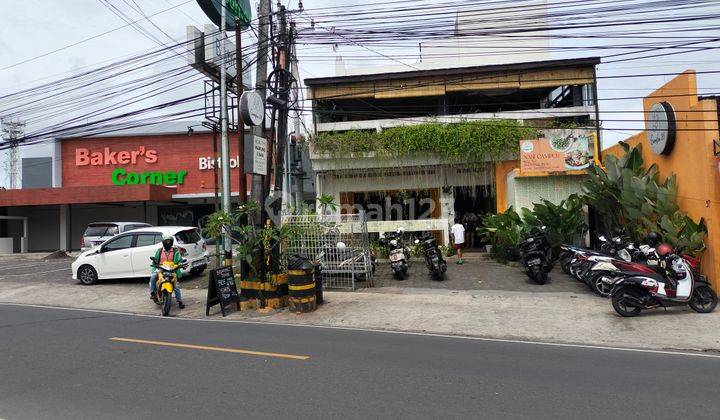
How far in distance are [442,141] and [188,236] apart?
885cm

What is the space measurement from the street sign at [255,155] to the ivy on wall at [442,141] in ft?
22.8

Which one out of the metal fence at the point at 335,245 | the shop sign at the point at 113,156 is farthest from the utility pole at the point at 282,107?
the shop sign at the point at 113,156

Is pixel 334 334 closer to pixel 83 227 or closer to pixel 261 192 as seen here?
pixel 261 192

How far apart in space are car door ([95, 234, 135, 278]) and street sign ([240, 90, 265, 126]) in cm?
641

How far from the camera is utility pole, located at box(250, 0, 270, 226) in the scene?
446 inches

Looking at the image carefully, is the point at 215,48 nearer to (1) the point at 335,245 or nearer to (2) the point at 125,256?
(2) the point at 125,256

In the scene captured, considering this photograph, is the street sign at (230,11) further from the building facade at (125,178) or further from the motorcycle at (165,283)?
the building facade at (125,178)

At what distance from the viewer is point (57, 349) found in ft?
24.4

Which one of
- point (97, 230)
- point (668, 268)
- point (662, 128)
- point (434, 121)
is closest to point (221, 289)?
point (668, 268)

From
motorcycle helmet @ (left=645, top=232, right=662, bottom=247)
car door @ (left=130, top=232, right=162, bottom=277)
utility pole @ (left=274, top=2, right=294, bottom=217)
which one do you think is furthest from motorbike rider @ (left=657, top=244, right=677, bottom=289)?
car door @ (left=130, top=232, right=162, bottom=277)

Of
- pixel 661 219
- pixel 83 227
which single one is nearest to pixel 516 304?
pixel 661 219

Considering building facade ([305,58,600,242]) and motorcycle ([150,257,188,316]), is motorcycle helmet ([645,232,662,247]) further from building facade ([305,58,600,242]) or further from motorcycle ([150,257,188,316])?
motorcycle ([150,257,188,316])

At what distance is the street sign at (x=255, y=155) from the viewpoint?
10766 mm

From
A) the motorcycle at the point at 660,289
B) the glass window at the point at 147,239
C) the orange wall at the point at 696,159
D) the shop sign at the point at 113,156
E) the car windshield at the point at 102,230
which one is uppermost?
the shop sign at the point at 113,156
